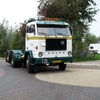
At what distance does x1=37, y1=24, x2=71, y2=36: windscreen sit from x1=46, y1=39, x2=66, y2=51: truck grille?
382mm

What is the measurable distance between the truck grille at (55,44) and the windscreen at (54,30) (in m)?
0.38

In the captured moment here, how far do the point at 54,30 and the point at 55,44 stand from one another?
2.81 feet

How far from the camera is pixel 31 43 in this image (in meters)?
14.7

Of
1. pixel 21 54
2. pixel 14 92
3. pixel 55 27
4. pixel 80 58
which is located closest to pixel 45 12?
pixel 80 58

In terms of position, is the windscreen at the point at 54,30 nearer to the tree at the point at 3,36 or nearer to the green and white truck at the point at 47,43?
the green and white truck at the point at 47,43

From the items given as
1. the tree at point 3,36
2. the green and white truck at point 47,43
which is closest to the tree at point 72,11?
the green and white truck at point 47,43

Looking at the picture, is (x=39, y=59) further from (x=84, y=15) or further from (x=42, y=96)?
(x=84, y=15)

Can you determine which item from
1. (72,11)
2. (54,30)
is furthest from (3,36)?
(54,30)

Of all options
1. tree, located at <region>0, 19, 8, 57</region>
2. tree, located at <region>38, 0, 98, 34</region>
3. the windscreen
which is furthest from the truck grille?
tree, located at <region>0, 19, 8, 57</region>

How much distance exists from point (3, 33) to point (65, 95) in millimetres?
36650

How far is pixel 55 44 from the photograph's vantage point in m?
14.4

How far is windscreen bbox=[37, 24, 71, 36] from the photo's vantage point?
1422cm

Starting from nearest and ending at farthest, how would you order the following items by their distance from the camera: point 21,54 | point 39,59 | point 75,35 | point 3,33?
point 39,59 → point 21,54 → point 75,35 → point 3,33

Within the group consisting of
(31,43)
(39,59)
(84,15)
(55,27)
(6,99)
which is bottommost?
(6,99)
